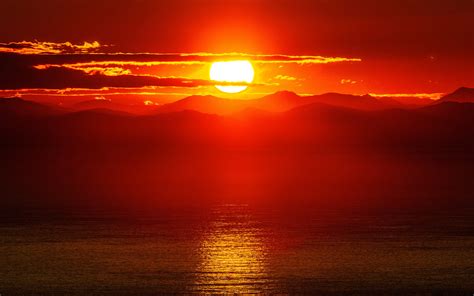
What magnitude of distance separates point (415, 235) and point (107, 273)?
1076 inches

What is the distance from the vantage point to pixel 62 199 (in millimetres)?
108000

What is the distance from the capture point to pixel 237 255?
6166 centimetres

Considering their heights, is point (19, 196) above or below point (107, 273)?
above

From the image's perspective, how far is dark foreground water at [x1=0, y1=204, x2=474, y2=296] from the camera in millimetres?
51844

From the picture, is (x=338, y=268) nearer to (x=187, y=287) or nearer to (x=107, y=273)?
(x=187, y=287)

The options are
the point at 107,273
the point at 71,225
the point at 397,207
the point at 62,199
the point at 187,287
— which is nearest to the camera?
the point at 187,287

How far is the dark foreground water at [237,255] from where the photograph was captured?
51.8 meters

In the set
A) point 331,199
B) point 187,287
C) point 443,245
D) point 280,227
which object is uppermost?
point 331,199

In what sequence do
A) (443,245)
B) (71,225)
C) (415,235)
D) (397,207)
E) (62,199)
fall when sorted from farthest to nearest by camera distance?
(62,199) → (397,207) → (71,225) → (415,235) → (443,245)

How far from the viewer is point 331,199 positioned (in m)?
112

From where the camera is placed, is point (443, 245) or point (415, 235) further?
point (415, 235)

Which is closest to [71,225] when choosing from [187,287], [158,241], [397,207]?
[158,241]

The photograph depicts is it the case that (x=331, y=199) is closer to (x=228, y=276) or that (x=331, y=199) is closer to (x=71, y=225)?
(x=71, y=225)

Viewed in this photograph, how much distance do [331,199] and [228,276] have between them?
60.1 metres
